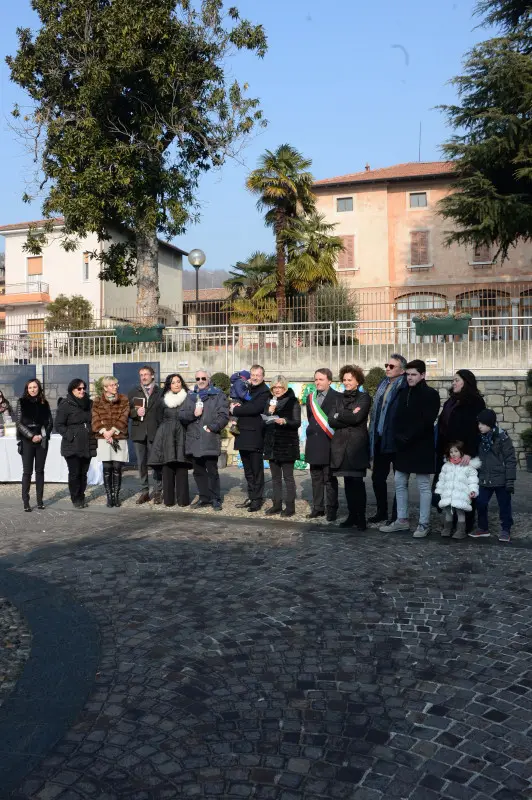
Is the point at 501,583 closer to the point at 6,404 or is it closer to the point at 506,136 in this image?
the point at 6,404

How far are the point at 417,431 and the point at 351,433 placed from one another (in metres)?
0.85

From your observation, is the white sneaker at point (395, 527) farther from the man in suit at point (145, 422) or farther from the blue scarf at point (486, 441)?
the man in suit at point (145, 422)

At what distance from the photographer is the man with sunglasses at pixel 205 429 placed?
9953mm

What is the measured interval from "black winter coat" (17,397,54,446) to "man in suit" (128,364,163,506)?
1.19m

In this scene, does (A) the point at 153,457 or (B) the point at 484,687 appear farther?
(A) the point at 153,457

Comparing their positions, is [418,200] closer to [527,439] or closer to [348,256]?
[348,256]

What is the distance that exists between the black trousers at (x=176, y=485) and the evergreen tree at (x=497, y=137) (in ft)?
63.9

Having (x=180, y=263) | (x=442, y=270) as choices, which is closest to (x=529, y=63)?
(x=442, y=270)

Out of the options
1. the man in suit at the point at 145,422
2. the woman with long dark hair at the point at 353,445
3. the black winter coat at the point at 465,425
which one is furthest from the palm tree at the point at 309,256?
the black winter coat at the point at 465,425

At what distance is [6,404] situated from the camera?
1237cm

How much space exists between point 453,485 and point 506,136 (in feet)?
71.7

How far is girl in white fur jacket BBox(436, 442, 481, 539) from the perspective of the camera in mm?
7930

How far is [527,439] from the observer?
14930mm

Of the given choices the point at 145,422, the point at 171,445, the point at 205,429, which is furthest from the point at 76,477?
the point at 205,429
